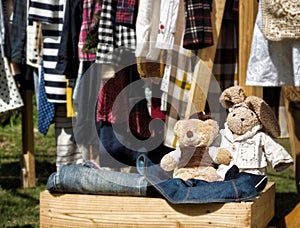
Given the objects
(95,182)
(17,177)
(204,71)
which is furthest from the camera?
(17,177)

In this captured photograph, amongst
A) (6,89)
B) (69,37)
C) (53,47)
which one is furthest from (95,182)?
(6,89)

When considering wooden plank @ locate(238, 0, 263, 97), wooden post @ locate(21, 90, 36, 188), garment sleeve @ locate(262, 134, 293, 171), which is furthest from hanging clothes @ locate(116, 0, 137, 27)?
wooden post @ locate(21, 90, 36, 188)

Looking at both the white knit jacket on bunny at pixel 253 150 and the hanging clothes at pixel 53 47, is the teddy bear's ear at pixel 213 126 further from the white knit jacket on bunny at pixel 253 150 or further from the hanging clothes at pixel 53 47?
the hanging clothes at pixel 53 47

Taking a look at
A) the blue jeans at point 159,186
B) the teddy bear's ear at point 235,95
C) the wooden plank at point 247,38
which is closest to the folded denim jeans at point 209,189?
the blue jeans at point 159,186

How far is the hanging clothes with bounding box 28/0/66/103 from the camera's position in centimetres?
389

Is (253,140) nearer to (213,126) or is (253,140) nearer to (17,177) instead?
(213,126)

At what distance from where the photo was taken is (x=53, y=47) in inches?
154

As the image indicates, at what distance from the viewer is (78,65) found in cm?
377

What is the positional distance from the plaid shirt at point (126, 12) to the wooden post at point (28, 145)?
165cm

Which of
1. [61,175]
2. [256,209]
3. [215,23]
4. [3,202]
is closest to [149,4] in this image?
[215,23]

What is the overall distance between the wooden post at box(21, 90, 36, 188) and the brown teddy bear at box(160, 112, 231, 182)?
2.43m

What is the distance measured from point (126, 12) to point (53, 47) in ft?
2.86

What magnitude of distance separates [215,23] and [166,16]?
0.80ft

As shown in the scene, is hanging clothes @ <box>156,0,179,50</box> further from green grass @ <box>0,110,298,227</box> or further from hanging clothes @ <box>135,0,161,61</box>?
green grass @ <box>0,110,298,227</box>
